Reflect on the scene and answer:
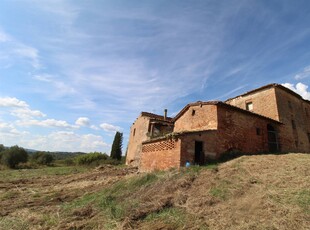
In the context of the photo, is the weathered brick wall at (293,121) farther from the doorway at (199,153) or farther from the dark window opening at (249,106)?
the doorway at (199,153)

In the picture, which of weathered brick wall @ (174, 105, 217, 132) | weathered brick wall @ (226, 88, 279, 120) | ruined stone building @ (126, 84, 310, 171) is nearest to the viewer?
ruined stone building @ (126, 84, 310, 171)

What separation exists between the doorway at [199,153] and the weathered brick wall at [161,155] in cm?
128

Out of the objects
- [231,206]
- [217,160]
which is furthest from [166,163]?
[231,206]

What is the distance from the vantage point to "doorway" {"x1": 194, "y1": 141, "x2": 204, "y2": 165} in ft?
38.5

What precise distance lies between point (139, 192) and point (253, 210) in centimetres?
425

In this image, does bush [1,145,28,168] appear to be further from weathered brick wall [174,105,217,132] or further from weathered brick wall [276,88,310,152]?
weathered brick wall [276,88,310,152]

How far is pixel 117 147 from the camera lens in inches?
1346

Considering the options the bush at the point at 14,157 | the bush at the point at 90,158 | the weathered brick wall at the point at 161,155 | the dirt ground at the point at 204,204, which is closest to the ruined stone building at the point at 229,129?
the weathered brick wall at the point at 161,155

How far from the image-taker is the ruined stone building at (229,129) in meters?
11.9

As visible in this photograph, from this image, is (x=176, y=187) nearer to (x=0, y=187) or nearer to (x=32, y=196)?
(x=32, y=196)

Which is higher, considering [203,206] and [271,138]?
[271,138]

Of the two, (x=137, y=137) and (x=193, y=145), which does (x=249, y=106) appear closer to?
(x=193, y=145)

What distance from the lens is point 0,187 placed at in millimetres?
13094

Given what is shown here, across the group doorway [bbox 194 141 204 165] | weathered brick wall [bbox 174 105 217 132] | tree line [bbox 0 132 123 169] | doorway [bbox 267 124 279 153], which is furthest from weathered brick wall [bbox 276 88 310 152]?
tree line [bbox 0 132 123 169]
